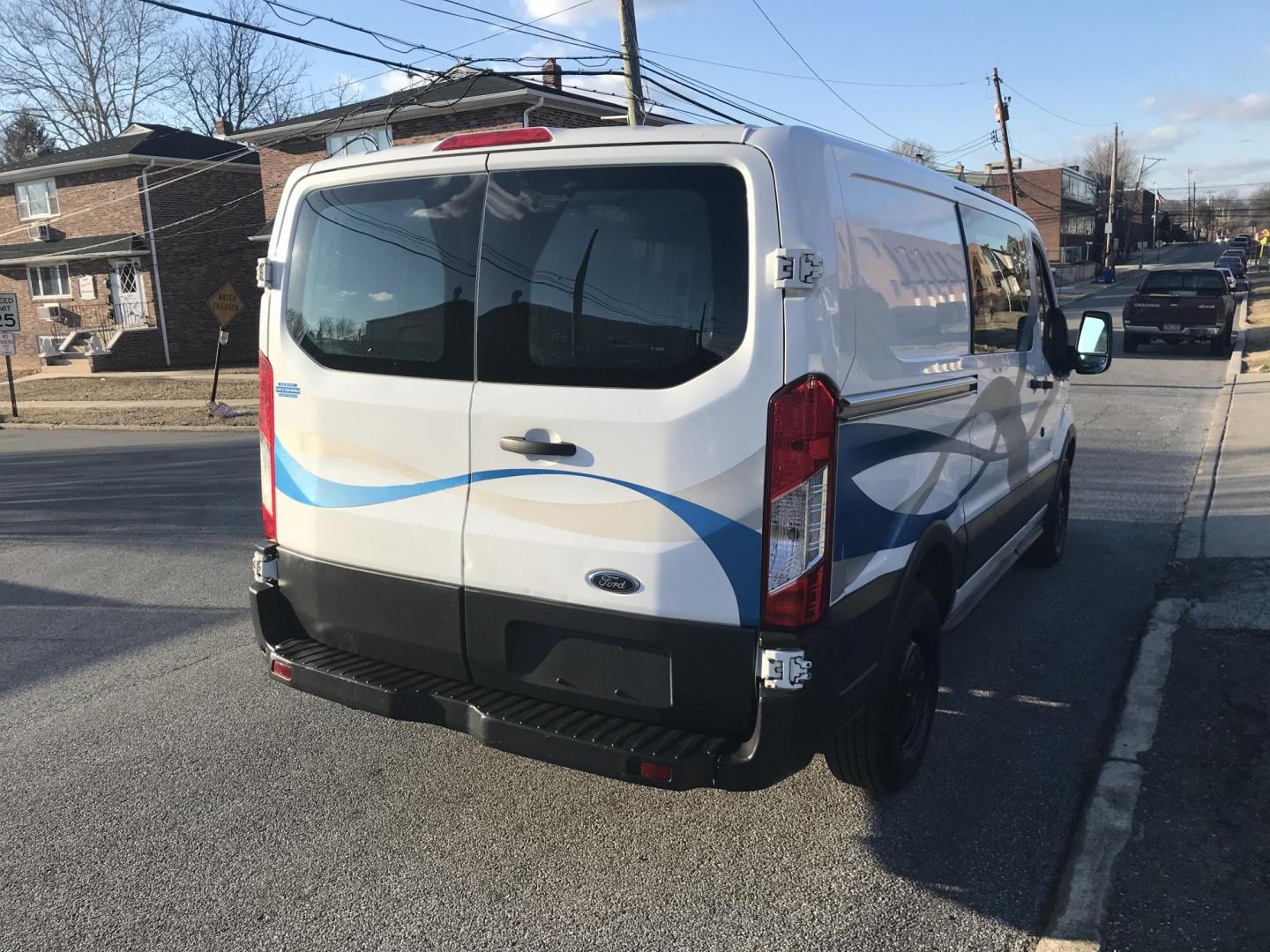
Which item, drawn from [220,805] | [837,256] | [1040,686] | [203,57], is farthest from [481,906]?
[203,57]

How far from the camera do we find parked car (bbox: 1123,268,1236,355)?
20.8m

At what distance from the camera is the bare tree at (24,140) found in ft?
181

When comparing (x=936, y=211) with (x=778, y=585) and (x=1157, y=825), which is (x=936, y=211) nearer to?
(x=778, y=585)

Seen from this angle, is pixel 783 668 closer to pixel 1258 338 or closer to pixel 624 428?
pixel 624 428

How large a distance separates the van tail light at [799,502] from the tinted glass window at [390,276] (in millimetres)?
1104

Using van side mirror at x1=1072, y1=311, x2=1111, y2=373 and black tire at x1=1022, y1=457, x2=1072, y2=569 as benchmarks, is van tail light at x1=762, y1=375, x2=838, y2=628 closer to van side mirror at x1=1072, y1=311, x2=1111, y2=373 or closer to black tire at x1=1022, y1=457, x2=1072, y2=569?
van side mirror at x1=1072, y1=311, x2=1111, y2=373

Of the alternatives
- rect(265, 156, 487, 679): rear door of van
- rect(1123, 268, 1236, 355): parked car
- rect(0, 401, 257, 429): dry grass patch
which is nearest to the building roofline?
rect(0, 401, 257, 429): dry grass patch

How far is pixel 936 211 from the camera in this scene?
3.98m

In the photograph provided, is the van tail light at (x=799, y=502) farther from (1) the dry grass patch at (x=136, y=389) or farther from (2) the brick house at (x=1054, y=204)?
(2) the brick house at (x=1054, y=204)

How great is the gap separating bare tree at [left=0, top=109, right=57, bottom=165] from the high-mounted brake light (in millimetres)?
62457

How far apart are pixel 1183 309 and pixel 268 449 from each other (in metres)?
21.8

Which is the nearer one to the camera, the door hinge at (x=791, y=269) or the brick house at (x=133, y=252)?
the door hinge at (x=791, y=269)

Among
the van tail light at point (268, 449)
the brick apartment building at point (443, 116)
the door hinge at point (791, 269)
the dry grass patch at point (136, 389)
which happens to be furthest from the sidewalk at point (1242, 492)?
the dry grass patch at point (136, 389)

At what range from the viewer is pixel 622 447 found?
2.94 metres
